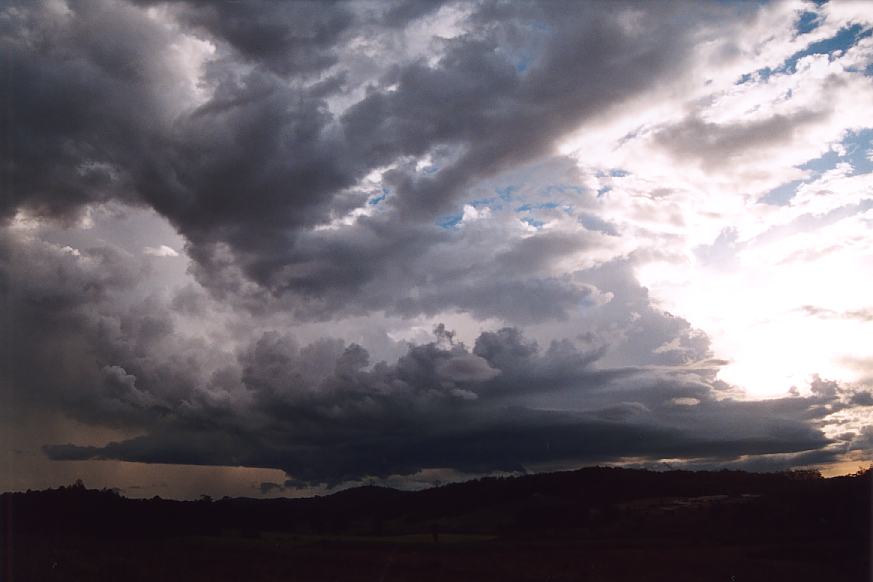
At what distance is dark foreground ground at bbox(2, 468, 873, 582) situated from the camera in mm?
56969

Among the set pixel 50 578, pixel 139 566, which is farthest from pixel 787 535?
pixel 50 578

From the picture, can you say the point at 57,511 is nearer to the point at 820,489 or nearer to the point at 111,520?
the point at 111,520

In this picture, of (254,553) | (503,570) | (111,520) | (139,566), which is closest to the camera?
(139,566)

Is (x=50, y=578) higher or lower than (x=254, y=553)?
higher

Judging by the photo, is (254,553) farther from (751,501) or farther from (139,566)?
(751,501)

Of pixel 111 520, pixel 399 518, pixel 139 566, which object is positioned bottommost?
pixel 399 518

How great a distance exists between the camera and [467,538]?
10750 cm

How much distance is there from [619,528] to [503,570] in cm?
7122

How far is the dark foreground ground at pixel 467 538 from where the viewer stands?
56969 mm

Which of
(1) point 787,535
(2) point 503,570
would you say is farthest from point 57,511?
(1) point 787,535

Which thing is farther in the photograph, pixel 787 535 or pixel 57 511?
pixel 57 511

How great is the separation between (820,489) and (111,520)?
122 m

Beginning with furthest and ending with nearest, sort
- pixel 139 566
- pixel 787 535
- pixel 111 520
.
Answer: pixel 111 520 → pixel 787 535 → pixel 139 566

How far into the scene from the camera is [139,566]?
179 feet
